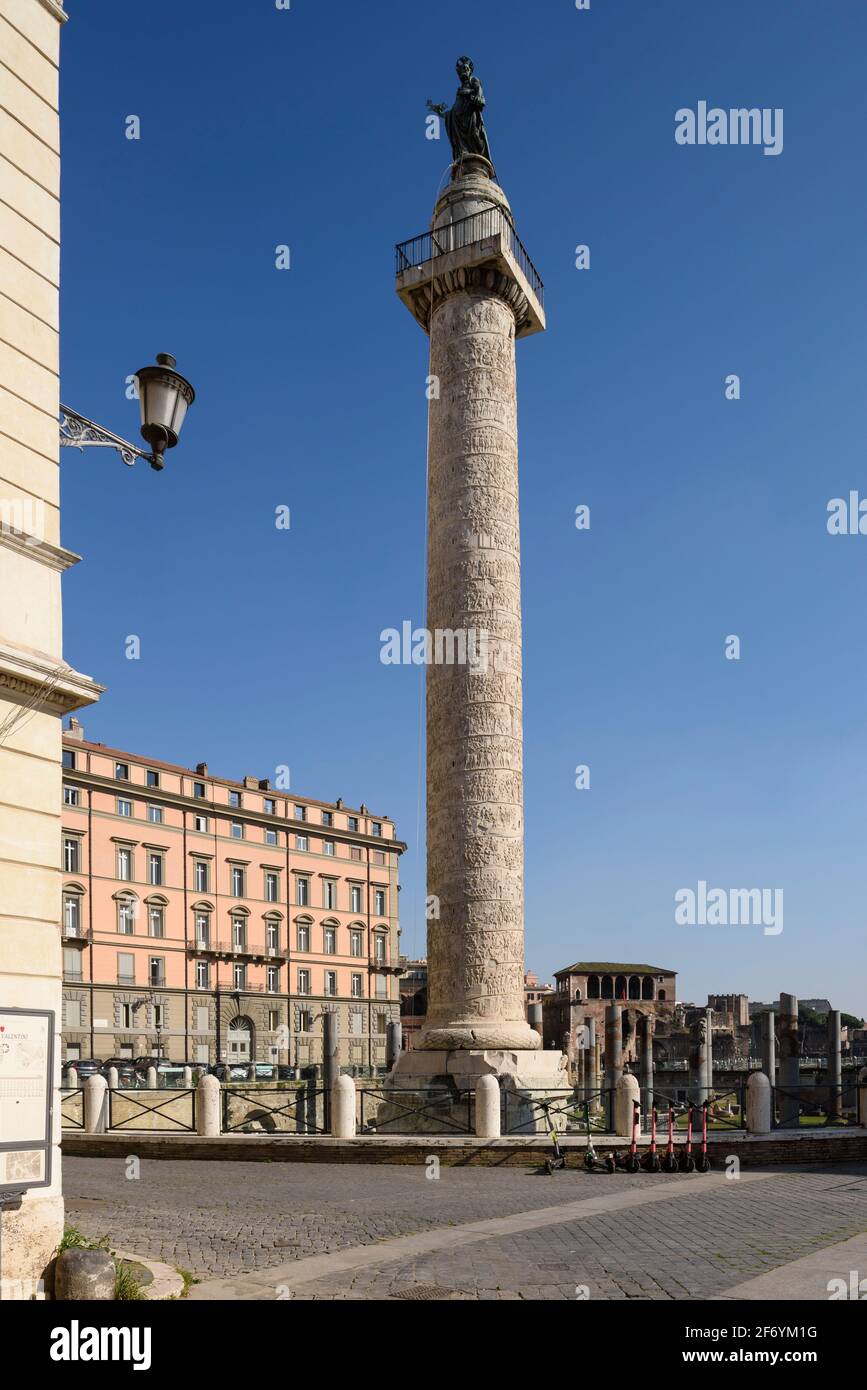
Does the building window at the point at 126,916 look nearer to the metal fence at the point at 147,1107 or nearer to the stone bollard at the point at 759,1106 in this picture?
the metal fence at the point at 147,1107

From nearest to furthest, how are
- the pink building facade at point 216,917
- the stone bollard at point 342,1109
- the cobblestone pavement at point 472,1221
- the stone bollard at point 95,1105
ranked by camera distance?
the cobblestone pavement at point 472,1221 → the stone bollard at point 342,1109 → the stone bollard at point 95,1105 → the pink building facade at point 216,917

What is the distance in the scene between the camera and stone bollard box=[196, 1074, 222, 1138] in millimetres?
20766

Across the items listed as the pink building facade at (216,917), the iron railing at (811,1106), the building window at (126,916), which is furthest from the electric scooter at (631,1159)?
the building window at (126,916)

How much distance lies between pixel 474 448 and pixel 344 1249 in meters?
18.1

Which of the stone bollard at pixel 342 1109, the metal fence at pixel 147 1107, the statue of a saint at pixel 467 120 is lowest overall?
the metal fence at pixel 147 1107

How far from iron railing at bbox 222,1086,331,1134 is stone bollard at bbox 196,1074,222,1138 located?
2.61 ft

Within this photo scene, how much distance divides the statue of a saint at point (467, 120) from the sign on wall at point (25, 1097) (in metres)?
25.6

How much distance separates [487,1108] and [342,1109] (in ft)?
7.69

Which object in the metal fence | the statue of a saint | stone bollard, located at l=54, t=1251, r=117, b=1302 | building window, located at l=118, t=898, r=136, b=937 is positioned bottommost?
the metal fence

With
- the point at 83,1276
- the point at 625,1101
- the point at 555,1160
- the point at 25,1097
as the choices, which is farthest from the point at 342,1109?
the point at 83,1276

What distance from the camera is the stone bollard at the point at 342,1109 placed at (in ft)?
64.8

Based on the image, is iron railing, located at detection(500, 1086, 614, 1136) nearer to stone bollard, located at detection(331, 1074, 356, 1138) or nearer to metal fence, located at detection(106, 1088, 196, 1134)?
stone bollard, located at detection(331, 1074, 356, 1138)

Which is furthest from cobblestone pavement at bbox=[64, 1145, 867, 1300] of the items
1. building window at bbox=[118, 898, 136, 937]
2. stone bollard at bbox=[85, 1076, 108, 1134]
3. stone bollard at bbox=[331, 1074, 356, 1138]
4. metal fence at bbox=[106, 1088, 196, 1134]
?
building window at bbox=[118, 898, 136, 937]

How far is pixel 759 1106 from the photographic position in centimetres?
1942
